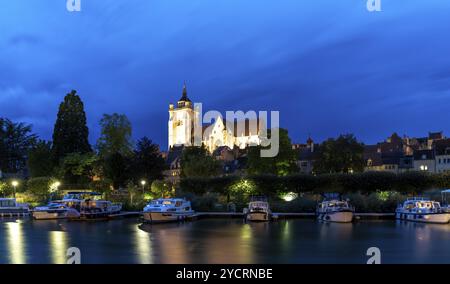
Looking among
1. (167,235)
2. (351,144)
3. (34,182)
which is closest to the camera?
(167,235)

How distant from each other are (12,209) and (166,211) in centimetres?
2300

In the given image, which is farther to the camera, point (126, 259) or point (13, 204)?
point (13, 204)

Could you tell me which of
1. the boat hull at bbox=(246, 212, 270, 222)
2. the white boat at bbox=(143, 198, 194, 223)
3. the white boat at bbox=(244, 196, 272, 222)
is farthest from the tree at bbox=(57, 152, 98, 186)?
the boat hull at bbox=(246, 212, 270, 222)

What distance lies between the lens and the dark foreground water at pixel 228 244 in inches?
1009

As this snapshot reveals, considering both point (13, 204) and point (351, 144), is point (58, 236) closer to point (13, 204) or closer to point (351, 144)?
point (13, 204)

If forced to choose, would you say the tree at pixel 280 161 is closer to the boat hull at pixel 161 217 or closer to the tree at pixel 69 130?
the tree at pixel 69 130

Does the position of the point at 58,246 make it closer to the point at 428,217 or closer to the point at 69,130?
the point at 428,217

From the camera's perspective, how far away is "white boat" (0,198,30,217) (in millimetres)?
60394

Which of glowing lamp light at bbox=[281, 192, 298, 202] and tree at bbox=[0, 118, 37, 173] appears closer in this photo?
glowing lamp light at bbox=[281, 192, 298, 202]

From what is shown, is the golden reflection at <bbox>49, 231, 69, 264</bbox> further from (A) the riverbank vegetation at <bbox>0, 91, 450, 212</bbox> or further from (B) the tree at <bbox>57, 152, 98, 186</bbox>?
(B) the tree at <bbox>57, 152, 98, 186</bbox>

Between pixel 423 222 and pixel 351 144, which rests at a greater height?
pixel 351 144
